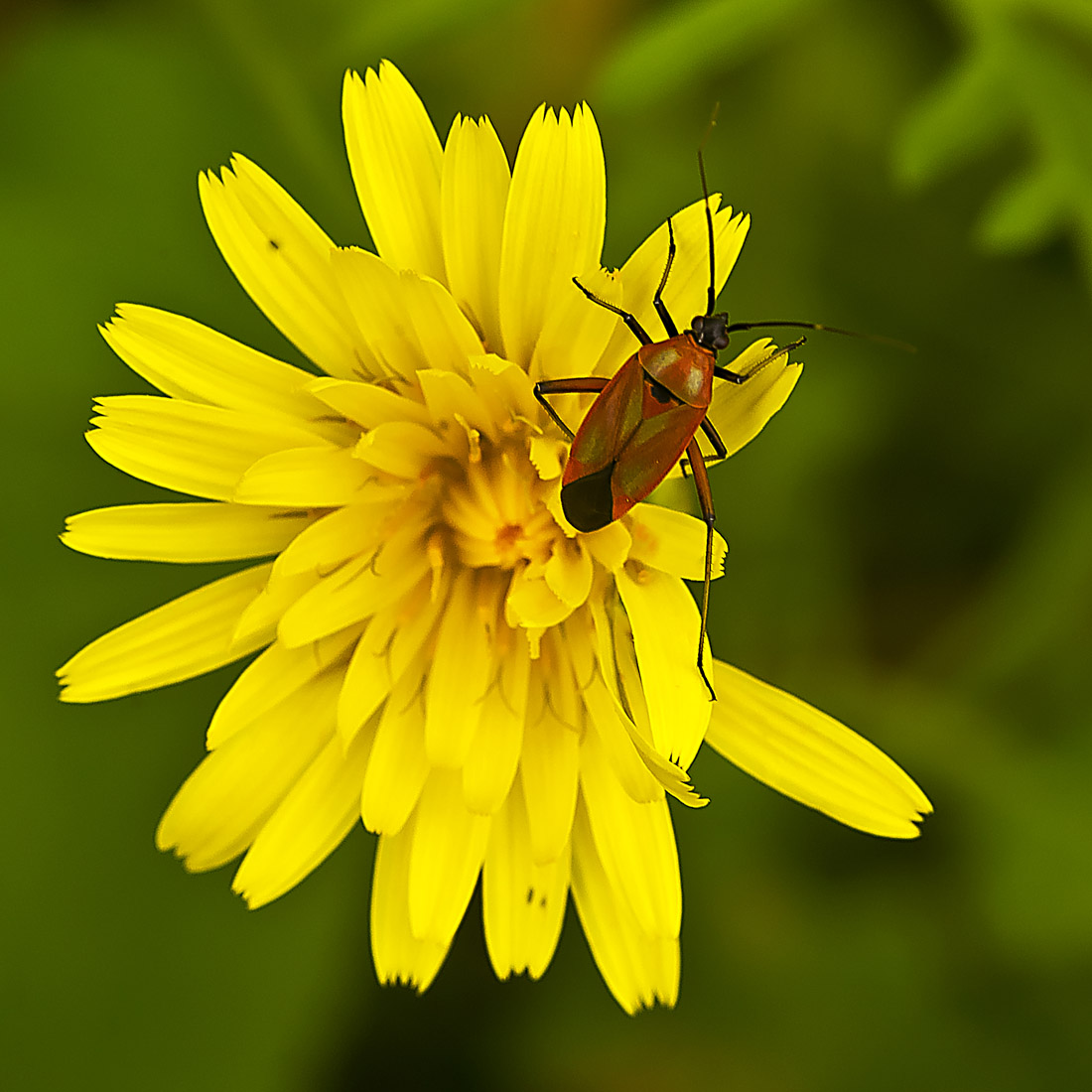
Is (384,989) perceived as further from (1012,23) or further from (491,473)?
(1012,23)

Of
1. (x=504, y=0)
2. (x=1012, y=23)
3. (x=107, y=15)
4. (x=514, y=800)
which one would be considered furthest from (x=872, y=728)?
(x=107, y=15)

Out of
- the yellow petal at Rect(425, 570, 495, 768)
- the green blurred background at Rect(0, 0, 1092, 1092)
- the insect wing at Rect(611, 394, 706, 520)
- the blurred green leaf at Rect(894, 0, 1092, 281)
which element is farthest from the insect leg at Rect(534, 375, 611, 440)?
the green blurred background at Rect(0, 0, 1092, 1092)

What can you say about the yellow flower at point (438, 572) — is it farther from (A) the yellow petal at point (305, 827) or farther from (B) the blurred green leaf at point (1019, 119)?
(B) the blurred green leaf at point (1019, 119)

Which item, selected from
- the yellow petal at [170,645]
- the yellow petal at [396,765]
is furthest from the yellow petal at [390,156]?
the yellow petal at [396,765]

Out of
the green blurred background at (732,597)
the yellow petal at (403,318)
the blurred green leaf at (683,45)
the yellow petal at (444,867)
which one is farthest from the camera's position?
the green blurred background at (732,597)

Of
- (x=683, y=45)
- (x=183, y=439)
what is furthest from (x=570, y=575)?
(x=683, y=45)

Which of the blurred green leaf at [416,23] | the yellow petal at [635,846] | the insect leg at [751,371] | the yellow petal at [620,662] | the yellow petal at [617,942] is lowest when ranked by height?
the yellow petal at [617,942]
